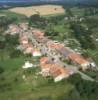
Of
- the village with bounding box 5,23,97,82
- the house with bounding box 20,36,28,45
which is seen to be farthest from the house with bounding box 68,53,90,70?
the house with bounding box 20,36,28,45

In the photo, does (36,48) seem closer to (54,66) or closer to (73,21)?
(54,66)

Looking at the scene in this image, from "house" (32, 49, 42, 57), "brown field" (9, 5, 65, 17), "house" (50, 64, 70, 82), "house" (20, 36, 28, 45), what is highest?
"house" (50, 64, 70, 82)

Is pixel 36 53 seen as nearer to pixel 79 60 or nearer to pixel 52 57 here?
pixel 52 57

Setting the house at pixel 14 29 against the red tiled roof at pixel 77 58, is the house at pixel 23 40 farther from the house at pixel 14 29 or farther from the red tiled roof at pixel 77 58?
the red tiled roof at pixel 77 58

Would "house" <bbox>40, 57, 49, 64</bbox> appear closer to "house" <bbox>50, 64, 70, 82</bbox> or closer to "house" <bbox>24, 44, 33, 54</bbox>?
"house" <bbox>50, 64, 70, 82</bbox>

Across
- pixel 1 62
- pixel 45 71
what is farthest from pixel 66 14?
pixel 45 71

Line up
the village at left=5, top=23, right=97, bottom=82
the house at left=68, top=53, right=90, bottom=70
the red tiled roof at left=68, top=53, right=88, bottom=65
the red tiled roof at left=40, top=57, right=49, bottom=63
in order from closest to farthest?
1. the village at left=5, top=23, right=97, bottom=82
2. the house at left=68, top=53, right=90, bottom=70
3. the red tiled roof at left=68, top=53, right=88, bottom=65
4. the red tiled roof at left=40, top=57, right=49, bottom=63
